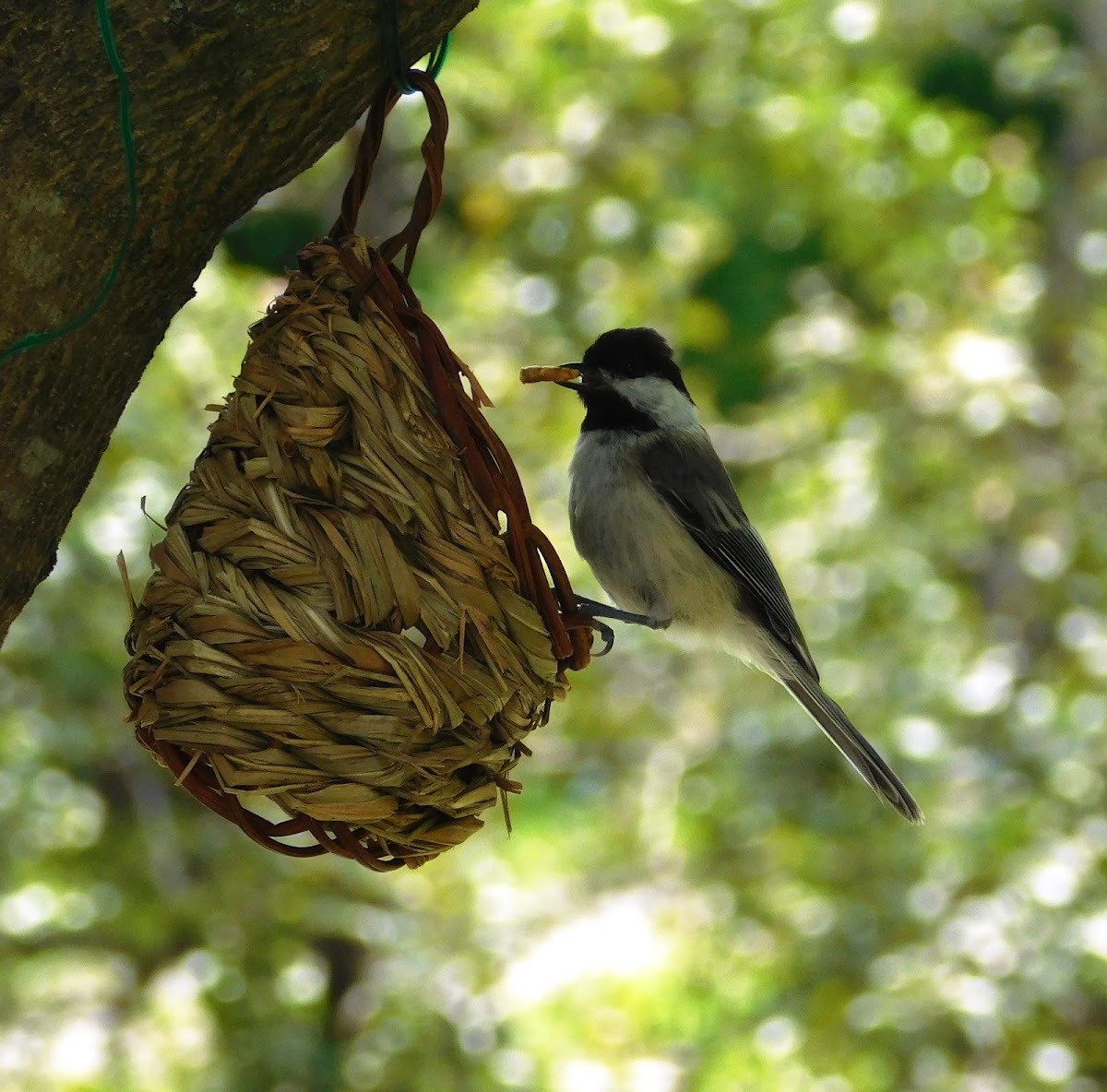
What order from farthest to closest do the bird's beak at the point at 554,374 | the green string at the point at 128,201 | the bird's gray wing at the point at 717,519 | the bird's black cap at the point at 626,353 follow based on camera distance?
the bird's gray wing at the point at 717,519, the bird's black cap at the point at 626,353, the bird's beak at the point at 554,374, the green string at the point at 128,201

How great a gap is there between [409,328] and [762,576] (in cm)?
108

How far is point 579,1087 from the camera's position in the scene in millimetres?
3514

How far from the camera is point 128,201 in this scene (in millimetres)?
1124

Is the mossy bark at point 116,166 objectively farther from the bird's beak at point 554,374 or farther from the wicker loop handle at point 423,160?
the bird's beak at point 554,374

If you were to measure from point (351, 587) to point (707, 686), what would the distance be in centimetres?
328

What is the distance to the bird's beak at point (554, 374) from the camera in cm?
153

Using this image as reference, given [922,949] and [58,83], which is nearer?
[58,83]

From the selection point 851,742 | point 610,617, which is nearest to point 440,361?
point 610,617

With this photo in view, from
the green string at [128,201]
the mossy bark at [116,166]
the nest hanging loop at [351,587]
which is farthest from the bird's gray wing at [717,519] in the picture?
the green string at [128,201]

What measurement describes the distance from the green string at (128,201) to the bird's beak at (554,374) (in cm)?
48

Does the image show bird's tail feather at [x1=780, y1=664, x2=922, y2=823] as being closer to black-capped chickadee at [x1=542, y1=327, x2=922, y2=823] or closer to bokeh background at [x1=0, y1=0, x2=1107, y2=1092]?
black-capped chickadee at [x1=542, y1=327, x2=922, y2=823]

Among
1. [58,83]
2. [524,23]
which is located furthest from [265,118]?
[524,23]

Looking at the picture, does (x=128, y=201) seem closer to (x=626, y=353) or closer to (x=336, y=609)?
(x=336, y=609)

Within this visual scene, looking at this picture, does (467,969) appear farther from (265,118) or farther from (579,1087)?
(265,118)
